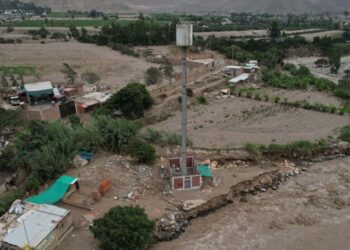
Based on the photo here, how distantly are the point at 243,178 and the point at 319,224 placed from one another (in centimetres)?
450

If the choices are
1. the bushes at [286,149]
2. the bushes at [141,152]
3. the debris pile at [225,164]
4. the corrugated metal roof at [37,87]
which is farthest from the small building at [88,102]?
the bushes at [286,149]

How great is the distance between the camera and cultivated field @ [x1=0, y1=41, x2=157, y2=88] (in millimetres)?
44938

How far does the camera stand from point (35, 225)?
13.7m

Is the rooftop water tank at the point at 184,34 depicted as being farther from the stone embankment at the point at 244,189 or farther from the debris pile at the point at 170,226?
the debris pile at the point at 170,226

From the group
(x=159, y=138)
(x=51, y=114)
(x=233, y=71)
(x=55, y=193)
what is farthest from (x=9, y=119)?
(x=233, y=71)

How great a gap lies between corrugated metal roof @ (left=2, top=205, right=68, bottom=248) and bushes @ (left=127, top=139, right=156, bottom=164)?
594 centimetres

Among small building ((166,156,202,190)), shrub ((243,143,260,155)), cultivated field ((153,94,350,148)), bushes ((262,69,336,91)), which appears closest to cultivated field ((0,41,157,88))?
cultivated field ((153,94,350,148))

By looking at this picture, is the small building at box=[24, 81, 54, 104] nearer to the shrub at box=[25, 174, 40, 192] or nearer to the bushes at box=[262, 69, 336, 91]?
the shrub at box=[25, 174, 40, 192]

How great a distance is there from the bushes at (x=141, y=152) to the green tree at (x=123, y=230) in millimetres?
5917

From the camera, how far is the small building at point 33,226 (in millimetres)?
12883

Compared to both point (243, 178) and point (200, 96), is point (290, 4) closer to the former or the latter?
point (200, 96)

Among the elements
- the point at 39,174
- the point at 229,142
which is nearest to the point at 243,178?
the point at 229,142

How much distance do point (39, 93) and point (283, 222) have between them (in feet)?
80.6

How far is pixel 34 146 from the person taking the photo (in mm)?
19547
